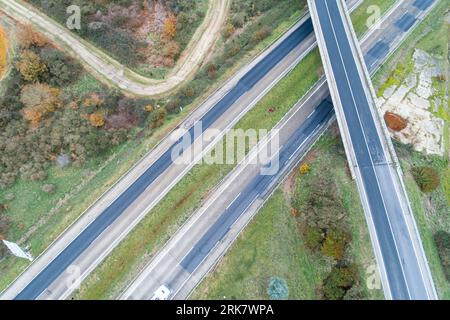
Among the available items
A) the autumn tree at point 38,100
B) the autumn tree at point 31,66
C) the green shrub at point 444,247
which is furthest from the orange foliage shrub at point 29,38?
the green shrub at point 444,247

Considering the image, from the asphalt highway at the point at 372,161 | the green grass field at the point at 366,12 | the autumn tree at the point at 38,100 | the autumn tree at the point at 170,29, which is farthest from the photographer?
the green grass field at the point at 366,12

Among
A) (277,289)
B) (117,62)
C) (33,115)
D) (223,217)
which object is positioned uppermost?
(117,62)

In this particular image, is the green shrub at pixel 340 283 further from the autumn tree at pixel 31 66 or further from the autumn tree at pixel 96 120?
the autumn tree at pixel 31 66

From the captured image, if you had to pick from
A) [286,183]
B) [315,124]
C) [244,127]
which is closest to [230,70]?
[244,127]

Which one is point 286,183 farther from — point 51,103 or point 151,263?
point 51,103

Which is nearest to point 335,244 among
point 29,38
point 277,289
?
point 277,289

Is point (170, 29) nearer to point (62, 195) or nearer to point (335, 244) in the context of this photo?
point (62, 195)
